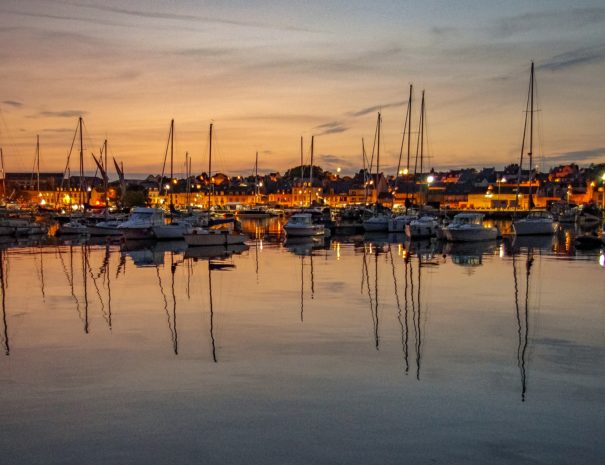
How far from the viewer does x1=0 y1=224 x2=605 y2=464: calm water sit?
8.80m

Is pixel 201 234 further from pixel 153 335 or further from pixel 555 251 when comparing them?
pixel 153 335

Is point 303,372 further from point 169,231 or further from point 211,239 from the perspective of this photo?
point 169,231

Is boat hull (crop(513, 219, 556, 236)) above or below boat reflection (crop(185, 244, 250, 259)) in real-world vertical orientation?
above

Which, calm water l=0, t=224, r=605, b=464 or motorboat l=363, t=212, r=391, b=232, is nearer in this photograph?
calm water l=0, t=224, r=605, b=464

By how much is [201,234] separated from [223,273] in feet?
54.7

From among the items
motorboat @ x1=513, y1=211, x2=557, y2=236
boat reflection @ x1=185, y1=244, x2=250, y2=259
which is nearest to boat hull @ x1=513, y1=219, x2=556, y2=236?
motorboat @ x1=513, y1=211, x2=557, y2=236

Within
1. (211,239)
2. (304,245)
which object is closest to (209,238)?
(211,239)

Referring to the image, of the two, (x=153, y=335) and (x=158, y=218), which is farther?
(x=158, y=218)

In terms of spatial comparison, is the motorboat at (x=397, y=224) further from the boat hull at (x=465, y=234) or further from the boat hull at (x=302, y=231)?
the boat hull at (x=465, y=234)

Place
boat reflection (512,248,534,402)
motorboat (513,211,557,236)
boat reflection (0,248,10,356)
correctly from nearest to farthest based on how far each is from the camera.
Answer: boat reflection (512,248,534,402)
boat reflection (0,248,10,356)
motorboat (513,211,557,236)

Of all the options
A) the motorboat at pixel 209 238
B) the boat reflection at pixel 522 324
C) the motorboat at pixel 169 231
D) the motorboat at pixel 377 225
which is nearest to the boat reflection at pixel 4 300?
the boat reflection at pixel 522 324

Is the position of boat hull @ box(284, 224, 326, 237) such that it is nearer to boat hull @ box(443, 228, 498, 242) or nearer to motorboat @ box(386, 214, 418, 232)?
motorboat @ box(386, 214, 418, 232)

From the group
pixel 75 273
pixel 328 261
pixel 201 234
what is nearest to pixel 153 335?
pixel 75 273

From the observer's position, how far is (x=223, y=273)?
28.9 meters
